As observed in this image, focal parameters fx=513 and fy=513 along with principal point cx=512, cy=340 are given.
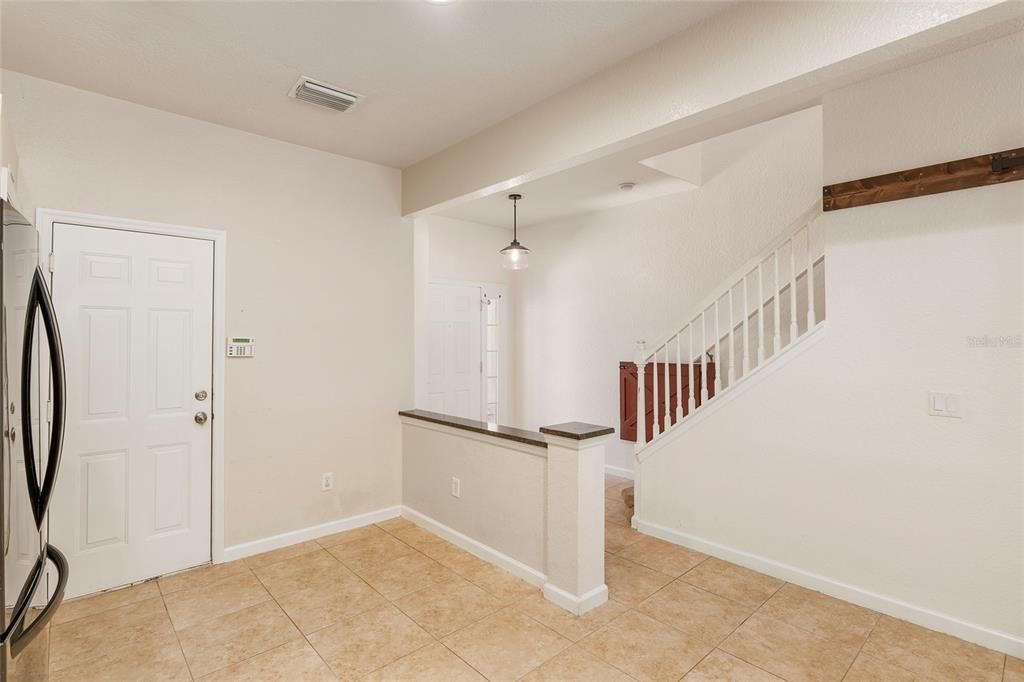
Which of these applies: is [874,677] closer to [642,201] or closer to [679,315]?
[679,315]

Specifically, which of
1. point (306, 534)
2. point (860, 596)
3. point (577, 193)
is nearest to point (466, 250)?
point (577, 193)

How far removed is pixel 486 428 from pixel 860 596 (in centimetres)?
218

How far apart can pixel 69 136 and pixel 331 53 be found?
157cm

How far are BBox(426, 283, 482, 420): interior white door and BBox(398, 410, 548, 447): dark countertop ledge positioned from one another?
4.78 feet

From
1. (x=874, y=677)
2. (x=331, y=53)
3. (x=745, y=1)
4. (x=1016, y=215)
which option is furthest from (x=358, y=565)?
(x=1016, y=215)

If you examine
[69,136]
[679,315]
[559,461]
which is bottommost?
[559,461]

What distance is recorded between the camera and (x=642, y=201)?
4.93 m

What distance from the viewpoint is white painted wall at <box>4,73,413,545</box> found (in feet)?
9.16

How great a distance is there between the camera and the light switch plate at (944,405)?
2.36 metres

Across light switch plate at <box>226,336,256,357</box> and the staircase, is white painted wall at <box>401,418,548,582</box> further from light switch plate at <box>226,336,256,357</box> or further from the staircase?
light switch plate at <box>226,336,256,357</box>

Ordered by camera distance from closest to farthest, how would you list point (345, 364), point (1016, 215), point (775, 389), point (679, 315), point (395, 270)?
point (1016, 215) → point (775, 389) → point (345, 364) → point (395, 270) → point (679, 315)

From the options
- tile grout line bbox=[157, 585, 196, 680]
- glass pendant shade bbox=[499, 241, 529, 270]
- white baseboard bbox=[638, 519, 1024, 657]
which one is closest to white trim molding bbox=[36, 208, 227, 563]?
tile grout line bbox=[157, 585, 196, 680]

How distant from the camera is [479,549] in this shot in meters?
3.28

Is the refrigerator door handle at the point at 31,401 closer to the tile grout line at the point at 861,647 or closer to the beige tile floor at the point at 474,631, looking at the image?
the beige tile floor at the point at 474,631
